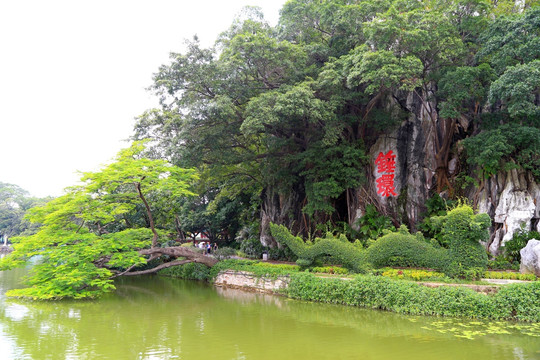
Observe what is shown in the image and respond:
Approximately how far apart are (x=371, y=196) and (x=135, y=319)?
9.55m

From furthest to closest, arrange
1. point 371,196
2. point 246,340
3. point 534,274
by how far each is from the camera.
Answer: point 371,196
point 534,274
point 246,340

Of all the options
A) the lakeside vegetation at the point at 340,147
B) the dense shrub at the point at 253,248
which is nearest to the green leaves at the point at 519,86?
the lakeside vegetation at the point at 340,147

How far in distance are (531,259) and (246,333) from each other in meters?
7.00

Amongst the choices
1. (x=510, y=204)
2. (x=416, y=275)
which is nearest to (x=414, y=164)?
(x=510, y=204)

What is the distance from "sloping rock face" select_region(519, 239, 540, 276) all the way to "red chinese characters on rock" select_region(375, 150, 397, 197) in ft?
17.6

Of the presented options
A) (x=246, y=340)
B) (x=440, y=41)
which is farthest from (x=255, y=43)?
(x=246, y=340)

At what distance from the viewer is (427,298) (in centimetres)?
788

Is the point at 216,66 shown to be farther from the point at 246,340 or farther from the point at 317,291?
the point at 246,340

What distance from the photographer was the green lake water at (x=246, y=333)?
17.7 ft

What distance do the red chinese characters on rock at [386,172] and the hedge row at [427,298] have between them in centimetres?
585

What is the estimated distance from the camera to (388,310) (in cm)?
838

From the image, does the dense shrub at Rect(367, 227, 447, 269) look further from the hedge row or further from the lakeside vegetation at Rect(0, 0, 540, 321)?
the hedge row

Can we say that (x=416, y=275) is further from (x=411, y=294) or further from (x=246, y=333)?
(x=246, y=333)

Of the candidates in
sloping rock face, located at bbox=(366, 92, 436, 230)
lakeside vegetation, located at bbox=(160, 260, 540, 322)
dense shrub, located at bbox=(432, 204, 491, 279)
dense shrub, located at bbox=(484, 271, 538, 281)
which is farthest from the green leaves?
lakeside vegetation, located at bbox=(160, 260, 540, 322)
